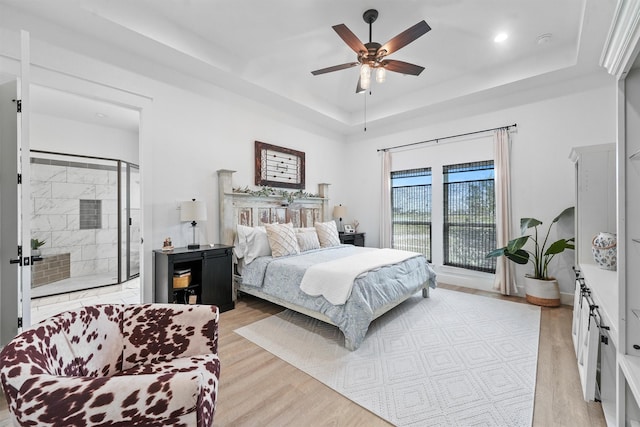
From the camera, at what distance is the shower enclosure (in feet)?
14.8

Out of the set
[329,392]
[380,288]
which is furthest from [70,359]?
[380,288]

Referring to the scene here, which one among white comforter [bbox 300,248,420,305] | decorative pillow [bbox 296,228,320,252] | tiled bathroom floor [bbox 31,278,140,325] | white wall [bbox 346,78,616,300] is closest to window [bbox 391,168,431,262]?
white wall [bbox 346,78,616,300]

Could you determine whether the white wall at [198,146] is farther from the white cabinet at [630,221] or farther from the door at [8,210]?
the white cabinet at [630,221]

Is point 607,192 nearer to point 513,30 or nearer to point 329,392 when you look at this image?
point 513,30

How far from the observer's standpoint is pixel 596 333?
1.79 m

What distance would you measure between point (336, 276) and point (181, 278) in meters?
1.76

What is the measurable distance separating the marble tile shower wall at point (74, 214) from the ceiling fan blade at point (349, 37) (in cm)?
502

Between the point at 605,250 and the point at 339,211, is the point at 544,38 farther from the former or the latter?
the point at 339,211

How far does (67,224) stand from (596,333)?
704 cm

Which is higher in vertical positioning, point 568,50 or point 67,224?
point 568,50

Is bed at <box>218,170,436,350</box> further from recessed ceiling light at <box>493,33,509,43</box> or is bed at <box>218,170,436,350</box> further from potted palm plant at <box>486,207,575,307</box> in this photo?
recessed ceiling light at <box>493,33,509,43</box>

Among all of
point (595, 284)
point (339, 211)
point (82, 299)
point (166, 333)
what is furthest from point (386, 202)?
point (82, 299)

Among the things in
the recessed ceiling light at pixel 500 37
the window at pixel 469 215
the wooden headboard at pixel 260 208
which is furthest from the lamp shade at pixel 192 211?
the recessed ceiling light at pixel 500 37

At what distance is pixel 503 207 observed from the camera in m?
3.96
